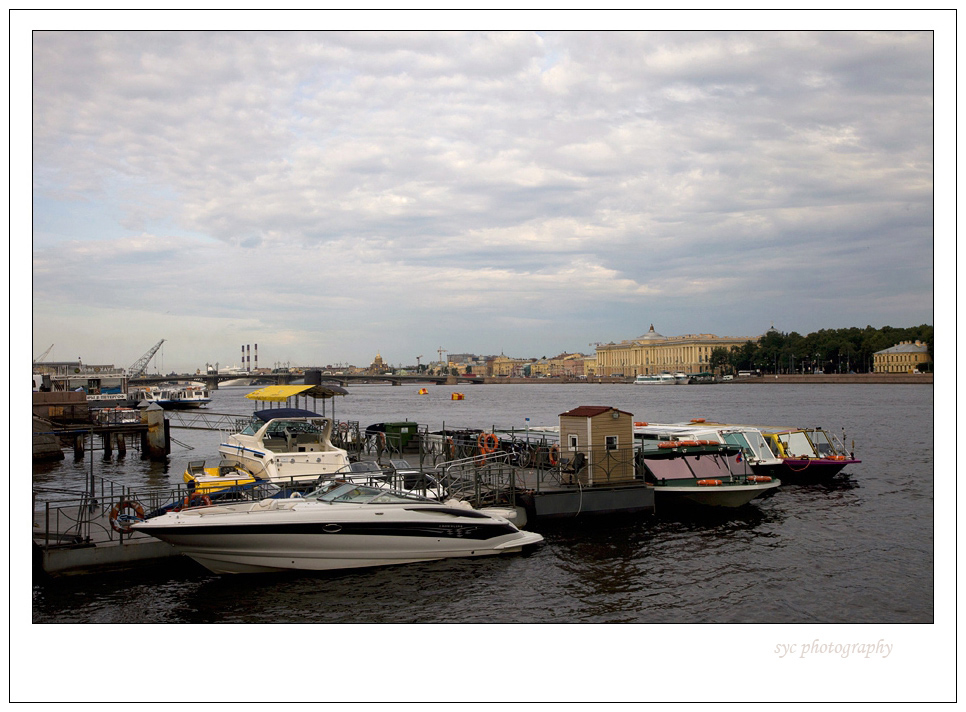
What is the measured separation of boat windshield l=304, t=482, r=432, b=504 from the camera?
16.4 m

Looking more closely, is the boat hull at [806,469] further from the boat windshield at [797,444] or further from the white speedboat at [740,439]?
the boat windshield at [797,444]

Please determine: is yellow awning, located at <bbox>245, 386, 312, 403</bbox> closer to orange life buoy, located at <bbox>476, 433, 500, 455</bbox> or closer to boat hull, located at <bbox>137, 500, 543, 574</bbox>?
orange life buoy, located at <bbox>476, 433, 500, 455</bbox>

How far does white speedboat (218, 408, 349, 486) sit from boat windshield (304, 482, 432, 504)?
3.10m

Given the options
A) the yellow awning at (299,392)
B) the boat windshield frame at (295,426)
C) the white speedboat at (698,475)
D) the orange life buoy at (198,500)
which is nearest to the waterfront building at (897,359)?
the white speedboat at (698,475)

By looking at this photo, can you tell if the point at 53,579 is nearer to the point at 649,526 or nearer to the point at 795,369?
Result: the point at 649,526

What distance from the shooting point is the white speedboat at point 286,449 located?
2130 cm

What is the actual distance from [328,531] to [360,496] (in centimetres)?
110

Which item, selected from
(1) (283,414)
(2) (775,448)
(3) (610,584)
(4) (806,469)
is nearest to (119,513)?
(1) (283,414)

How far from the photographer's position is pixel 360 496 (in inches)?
647

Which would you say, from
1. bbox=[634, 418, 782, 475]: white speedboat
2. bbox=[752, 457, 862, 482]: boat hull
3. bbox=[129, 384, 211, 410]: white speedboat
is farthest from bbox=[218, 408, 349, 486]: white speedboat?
bbox=[129, 384, 211, 410]: white speedboat

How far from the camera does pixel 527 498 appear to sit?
807 inches
